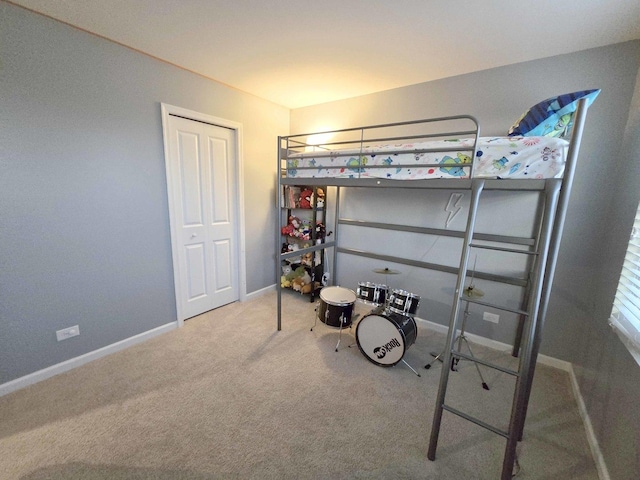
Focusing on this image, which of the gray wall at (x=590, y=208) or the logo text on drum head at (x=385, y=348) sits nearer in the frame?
the gray wall at (x=590, y=208)

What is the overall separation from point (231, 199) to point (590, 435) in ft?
11.5

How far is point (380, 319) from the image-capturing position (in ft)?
6.73

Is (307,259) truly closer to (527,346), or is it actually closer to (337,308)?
(337,308)

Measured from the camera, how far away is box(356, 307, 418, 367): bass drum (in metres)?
2.00

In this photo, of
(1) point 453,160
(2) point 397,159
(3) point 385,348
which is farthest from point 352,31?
(3) point 385,348

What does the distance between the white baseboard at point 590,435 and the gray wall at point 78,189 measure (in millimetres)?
3294

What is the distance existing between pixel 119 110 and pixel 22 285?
1.45 meters

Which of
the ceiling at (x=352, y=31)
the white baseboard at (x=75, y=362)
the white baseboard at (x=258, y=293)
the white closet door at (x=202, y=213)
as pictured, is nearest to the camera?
the ceiling at (x=352, y=31)

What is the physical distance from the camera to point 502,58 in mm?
2021

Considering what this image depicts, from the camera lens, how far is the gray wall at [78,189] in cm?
165

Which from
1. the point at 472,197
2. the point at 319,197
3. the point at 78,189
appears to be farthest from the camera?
the point at 319,197

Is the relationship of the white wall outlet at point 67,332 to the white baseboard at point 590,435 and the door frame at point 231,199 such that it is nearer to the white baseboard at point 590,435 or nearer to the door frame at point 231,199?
the door frame at point 231,199

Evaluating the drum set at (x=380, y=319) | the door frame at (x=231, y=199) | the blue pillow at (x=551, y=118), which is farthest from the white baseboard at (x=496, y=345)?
the door frame at (x=231, y=199)

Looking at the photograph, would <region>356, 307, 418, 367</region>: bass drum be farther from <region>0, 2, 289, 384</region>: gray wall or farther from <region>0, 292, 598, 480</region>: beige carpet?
<region>0, 2, 289, 384</region>: gray wall
